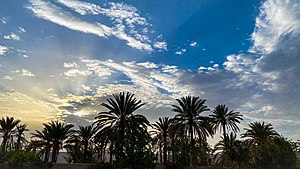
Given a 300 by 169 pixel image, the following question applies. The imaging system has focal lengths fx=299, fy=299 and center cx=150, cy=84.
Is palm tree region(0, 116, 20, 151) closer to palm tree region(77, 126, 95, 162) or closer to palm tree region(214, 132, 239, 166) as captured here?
palm tree region(77, 126, 95, 162)

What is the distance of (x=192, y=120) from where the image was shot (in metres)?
44.3

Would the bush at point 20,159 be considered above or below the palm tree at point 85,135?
below

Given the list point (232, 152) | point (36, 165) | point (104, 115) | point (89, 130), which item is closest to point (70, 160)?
point (89, 130)

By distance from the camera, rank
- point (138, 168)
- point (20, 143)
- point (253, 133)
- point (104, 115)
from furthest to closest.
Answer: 1. point (20, 143)
2. point (253, 133)
3. point (104, 115)
4. point (138, 168)

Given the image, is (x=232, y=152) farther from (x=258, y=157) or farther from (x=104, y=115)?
(x=104, y=115)

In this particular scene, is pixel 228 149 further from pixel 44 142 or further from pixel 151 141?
pixel 44 142

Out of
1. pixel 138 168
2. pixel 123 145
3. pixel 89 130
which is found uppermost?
pixel 89 130

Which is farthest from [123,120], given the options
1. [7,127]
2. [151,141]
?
[7,127]

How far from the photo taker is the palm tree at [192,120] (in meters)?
43.8

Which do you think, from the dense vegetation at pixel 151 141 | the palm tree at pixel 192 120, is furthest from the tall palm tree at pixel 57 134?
the palm tree at pixel 192 120

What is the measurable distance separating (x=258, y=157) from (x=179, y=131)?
12.8 metres

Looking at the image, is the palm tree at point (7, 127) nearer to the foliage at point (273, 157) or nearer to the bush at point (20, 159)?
the bush at point (20, 159)

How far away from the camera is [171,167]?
41594 millimetres

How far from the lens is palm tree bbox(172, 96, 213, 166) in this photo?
43.8m
